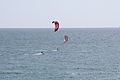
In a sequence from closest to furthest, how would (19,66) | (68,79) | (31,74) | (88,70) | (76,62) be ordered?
(68,79) < (31,74) < (88,70) < (19,66) < (76,62)

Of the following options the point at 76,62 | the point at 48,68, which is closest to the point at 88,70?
the point at 48,68

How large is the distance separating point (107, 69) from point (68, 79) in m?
13.9

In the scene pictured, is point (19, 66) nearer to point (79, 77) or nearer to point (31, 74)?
point (31, 74)

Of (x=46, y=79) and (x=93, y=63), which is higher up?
(x=46, y=79)

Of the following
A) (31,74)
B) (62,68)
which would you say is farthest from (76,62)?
(31,74)

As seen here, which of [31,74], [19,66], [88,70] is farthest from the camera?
[19,66]

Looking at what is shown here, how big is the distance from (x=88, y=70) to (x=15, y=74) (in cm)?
1447

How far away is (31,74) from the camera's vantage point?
64.4 m

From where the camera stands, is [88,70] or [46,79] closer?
[46,79]

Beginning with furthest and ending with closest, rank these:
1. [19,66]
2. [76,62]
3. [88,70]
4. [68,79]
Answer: [76,62]
[19,66]
[88,70]
[68,79]

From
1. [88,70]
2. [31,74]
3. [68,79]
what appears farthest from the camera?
[88,70]

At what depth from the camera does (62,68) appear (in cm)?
7238

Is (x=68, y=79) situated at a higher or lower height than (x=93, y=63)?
higher

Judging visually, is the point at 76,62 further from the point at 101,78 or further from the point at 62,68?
the point at 101,78
